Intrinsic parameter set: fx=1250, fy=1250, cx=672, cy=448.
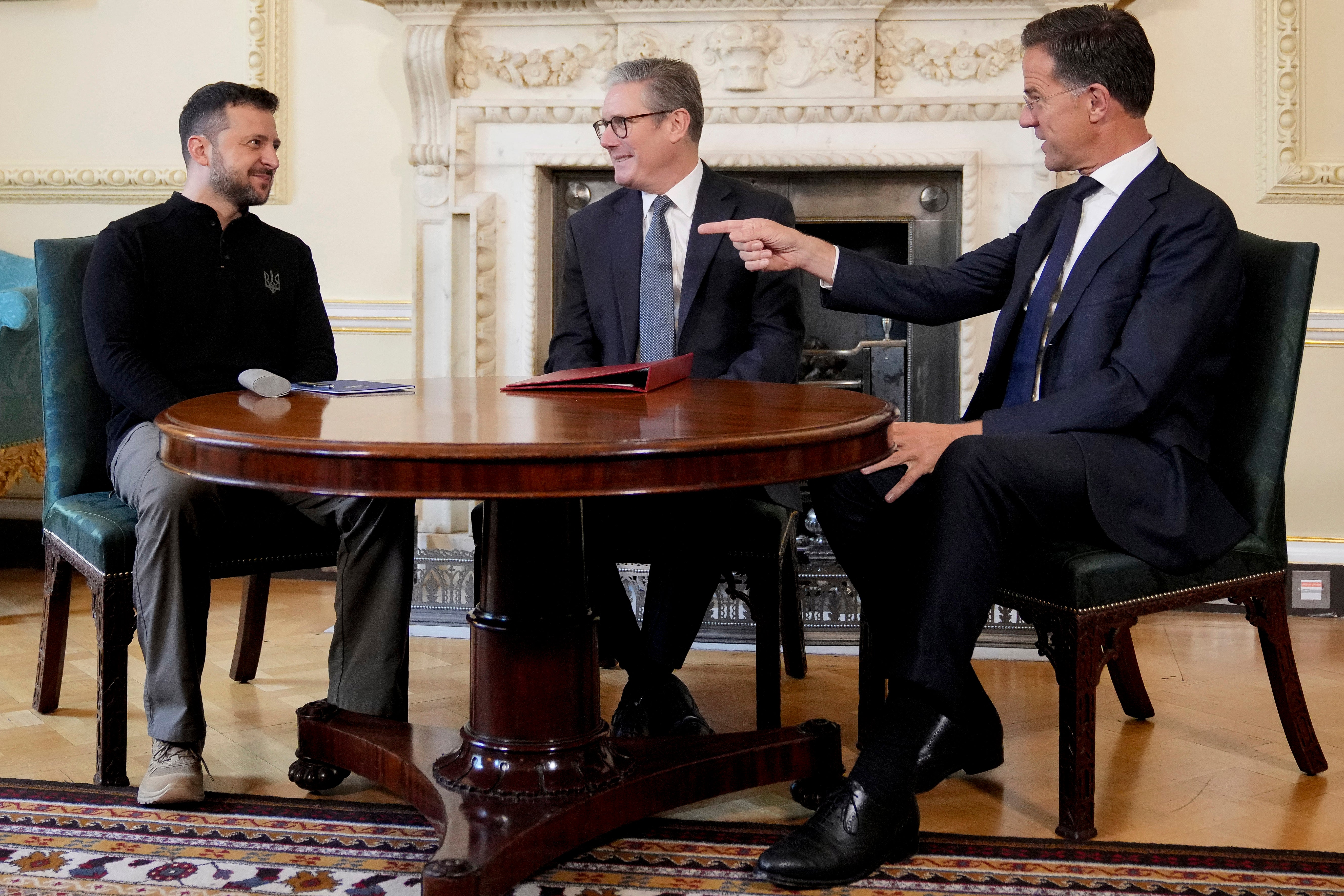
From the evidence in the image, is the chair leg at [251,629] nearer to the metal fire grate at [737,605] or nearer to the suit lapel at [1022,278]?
the metal fire grate at [737,605]

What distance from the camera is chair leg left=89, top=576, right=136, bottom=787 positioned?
2.05 meters

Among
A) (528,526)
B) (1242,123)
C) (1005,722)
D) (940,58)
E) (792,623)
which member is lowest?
(1005,722)

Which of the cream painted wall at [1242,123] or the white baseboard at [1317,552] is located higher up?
the cream painted wall at [1242,123]

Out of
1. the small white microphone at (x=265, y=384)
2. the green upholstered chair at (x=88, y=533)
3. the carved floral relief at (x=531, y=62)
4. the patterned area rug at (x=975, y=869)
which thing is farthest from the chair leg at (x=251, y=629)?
the carved floral relief at (x=531, y=62)

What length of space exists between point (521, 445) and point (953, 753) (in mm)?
1101

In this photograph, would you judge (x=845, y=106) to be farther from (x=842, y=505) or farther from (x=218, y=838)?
(x=218, y=838)

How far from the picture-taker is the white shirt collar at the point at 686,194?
257 cm

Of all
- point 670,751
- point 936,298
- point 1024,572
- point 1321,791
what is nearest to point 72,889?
point 670,751

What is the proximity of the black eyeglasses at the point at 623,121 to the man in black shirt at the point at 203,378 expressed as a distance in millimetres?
672

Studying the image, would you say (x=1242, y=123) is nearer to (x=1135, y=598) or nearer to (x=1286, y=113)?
(x=1286, y=113)

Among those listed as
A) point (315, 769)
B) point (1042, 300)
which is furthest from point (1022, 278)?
point (315, 769)

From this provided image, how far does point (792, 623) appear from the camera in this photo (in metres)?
2.86

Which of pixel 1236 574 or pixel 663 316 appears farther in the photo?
pixel 663 316

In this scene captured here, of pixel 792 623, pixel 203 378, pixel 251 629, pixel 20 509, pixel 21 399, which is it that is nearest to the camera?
pixel 203 378
